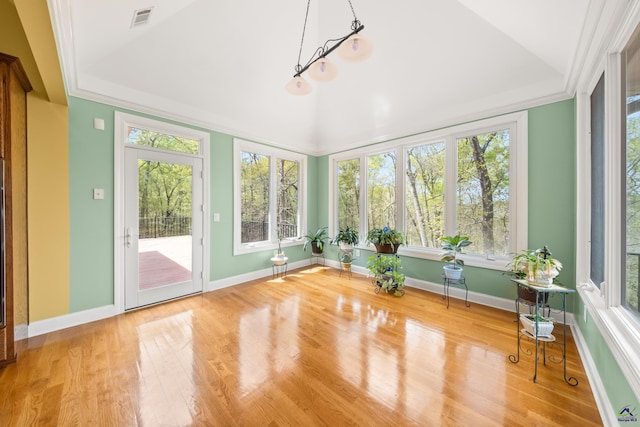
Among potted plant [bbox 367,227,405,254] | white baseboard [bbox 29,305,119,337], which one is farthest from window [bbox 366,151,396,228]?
white baseboard [bbox 29,305,119,337]

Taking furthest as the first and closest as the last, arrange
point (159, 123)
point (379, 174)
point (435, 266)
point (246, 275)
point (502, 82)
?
1. point (379, 174)
2. point (246, 275)
3. point (435, 266)
4. point (159, 123)
5. point (502, 82)

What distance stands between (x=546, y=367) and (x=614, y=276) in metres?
0.93

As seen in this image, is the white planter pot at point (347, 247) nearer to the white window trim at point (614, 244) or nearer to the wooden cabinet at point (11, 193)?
the white window trim at point (614, 244)

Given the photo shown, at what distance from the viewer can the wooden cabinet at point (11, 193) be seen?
6.05 feet

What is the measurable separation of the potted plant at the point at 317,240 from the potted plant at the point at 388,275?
4.10 feet

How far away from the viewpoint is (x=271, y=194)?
4.50m

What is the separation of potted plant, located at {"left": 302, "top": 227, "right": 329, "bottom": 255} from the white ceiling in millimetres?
2340

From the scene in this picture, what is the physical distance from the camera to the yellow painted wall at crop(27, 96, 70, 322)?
2338 mm

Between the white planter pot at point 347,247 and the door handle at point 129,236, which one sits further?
the white planter pot at point 347,247

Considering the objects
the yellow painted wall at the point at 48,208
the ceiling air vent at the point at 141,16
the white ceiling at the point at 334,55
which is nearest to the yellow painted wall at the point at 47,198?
the yellow painted wall at the point at 48,208

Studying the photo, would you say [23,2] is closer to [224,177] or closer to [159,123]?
[159,123]

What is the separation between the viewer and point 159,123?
10.3ft

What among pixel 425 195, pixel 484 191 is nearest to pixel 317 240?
pixel 425 195

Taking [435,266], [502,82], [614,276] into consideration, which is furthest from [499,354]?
[502,82]
